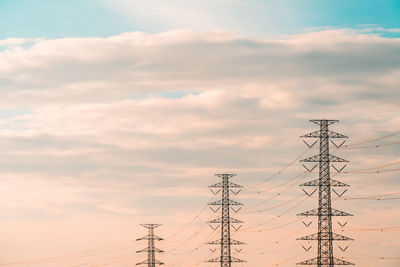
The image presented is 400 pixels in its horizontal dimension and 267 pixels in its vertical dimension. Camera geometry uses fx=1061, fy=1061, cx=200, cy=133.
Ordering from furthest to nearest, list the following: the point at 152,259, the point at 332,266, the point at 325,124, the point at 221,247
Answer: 1. the point at 152,259
2. the point at 221,247
3. the point at 325,124
4. the point at 332,266

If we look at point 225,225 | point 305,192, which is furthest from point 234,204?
point 305,192

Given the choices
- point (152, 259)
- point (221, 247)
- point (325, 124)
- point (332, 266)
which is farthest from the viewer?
point (152, 259)

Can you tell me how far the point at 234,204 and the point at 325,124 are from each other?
27.6 metres

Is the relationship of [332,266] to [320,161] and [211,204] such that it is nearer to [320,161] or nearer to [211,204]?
[320,161]

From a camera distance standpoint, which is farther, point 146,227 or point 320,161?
point 146,227

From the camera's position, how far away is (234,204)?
166750 millimetres

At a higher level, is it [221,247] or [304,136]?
[304,136]

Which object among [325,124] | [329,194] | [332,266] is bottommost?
[332,266]

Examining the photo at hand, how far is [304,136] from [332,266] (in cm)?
1778

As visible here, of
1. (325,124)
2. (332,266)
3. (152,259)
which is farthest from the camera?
(152,259)

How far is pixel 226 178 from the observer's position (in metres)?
172

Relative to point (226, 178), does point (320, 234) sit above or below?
below

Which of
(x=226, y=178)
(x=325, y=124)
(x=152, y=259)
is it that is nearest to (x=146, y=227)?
(x=152, y=259)

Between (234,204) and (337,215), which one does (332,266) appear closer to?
(337,215)
